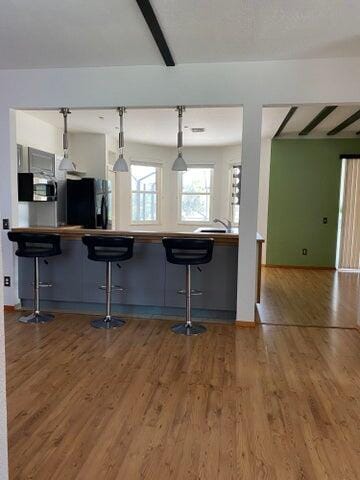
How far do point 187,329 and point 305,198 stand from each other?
Answer: 181 inches

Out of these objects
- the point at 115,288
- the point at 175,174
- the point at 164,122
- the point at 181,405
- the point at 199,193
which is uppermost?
the point at 164,122

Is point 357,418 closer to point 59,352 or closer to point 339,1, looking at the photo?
point 59,352

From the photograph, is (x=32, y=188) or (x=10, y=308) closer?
(x=10, y=308)

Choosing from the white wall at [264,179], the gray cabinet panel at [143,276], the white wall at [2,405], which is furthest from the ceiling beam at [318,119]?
the white wall at [2,405]

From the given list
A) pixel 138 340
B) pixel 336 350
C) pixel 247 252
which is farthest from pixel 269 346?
pixel 138 340

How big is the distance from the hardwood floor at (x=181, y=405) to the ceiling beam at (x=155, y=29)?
269 cm

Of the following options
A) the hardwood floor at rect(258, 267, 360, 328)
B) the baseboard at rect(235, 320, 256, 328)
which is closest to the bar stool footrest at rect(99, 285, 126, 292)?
the baseboard at rect(235, 320, 256, 328)

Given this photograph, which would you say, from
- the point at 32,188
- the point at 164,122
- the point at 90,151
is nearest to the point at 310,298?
the point at 164,122

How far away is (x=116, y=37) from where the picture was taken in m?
3.08

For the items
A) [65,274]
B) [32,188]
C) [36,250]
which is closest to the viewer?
[36,250]

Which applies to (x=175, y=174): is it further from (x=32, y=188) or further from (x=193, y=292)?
(x=193, y=292)

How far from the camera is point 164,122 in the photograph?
584cm

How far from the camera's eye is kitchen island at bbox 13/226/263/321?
4.02 meters

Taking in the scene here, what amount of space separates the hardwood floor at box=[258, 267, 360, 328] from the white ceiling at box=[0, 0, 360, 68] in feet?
9.20
